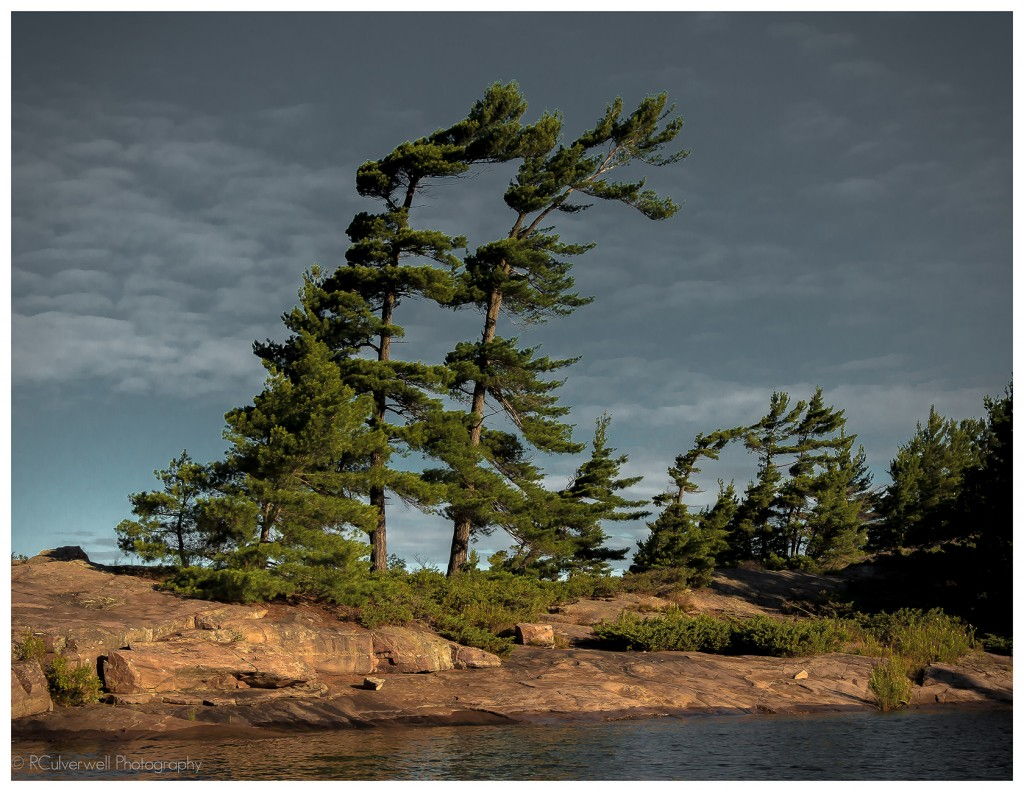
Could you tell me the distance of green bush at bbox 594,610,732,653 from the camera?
24812mm

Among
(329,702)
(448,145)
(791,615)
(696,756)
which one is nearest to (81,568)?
(329,702)

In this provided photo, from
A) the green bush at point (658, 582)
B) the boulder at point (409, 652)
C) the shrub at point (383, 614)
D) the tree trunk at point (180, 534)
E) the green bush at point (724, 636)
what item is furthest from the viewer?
the green bush at point (658, 582)

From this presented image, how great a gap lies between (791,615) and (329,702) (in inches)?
831

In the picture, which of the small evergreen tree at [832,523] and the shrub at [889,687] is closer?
the shrub at [889,687]

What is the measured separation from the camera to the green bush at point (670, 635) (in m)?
24.8

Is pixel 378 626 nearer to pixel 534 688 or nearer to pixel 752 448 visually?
pixel 534 688

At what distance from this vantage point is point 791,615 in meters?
33.0

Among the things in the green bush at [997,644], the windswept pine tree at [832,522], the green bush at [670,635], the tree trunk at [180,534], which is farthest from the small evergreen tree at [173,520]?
the windswept pine tree at [832,522]

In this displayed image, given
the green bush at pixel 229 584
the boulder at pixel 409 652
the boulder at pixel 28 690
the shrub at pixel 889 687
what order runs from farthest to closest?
the shrub at pixel 889 687 < the boulder at pixel 409 652 < the green bush at pixel 229 584 < the boulder at pixel 28 690

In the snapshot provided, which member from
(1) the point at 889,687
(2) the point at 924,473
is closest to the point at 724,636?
(1) the point at 889,687

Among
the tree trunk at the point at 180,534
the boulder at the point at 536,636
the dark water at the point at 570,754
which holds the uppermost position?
the tree trunk at the point at 180,534

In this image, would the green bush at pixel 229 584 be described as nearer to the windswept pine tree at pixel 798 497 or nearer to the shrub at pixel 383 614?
the shrub at pixel 383 614

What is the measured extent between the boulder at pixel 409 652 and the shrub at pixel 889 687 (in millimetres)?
10242

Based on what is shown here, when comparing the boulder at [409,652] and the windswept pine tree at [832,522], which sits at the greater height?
the windswept pine tree at [832,522]
